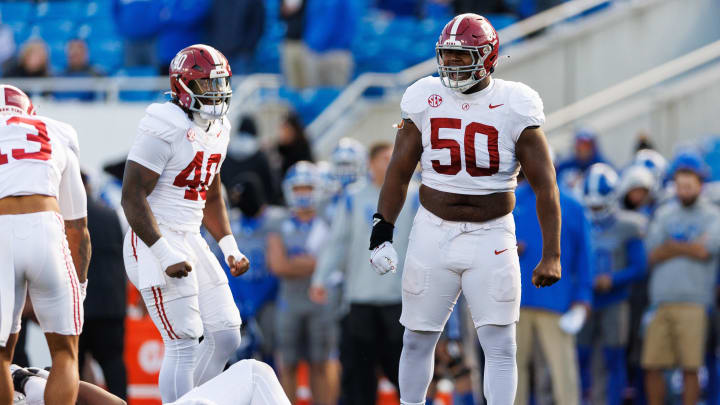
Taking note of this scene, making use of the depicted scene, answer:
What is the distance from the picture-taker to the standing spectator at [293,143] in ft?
42.8

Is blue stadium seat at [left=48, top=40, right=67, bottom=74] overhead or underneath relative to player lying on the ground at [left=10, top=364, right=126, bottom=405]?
overhead

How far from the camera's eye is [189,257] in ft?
22.9

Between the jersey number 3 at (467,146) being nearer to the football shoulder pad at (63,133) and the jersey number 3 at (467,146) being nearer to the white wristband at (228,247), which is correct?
the white wristband at (228,247)

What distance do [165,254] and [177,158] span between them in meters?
0.50

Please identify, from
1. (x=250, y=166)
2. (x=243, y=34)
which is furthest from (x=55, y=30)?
(x=250, y=166)

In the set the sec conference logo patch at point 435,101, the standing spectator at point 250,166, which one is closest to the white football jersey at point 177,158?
the sec conference logo patch at point 435,101

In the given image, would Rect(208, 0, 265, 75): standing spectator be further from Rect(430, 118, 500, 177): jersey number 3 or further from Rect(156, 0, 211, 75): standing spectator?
Rect(430, 118, 500, 177): jersey number 3

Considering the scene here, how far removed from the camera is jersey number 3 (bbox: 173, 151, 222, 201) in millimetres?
6965

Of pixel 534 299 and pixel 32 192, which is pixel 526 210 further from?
pixel 32 192

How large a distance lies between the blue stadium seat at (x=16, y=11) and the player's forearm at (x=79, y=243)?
11426 mm

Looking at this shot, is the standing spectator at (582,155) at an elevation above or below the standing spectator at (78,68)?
below

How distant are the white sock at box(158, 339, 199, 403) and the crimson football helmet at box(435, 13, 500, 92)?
6.02ft

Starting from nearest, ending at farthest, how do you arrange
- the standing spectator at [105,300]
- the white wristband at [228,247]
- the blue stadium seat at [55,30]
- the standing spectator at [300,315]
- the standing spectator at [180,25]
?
the white wristband at [228,247], the standing spectator at [105,300], the standing spectator at [300,315], the standing spectator at [180,25], the blue stadium seat at [55,30]

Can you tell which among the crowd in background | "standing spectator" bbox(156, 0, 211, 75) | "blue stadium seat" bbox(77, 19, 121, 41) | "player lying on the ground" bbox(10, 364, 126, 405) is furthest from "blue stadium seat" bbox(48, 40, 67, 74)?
"player lying on the ground" bbox(10, 364, 126, 405)
